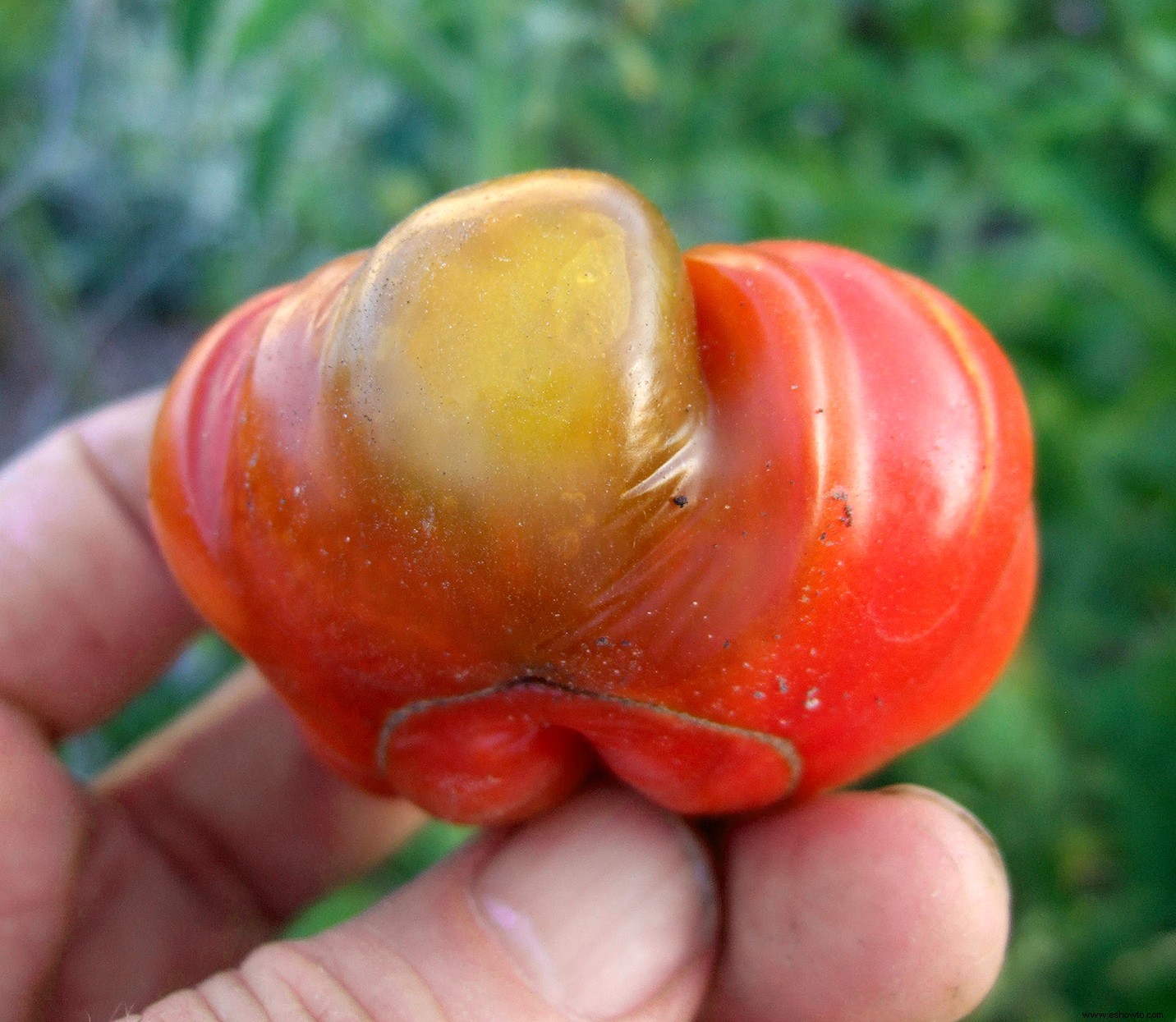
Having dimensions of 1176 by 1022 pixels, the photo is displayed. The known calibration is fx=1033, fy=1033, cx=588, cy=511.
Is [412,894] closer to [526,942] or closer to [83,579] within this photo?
[526,942]

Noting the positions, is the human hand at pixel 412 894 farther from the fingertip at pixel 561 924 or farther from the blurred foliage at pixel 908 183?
the blurred foliage at pixel 908 183

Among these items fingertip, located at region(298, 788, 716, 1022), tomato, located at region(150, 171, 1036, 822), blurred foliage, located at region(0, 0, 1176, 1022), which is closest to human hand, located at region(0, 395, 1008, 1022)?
fingertip, located at region(298, 788, 716, 1022)

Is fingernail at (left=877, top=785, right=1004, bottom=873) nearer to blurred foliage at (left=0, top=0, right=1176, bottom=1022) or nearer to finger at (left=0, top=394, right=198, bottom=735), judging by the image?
blurred foliage at (left=0, top=0, right=1176, bottom=1022)

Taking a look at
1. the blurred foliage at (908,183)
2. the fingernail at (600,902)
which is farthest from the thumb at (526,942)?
the blurred foliage at (908,183)

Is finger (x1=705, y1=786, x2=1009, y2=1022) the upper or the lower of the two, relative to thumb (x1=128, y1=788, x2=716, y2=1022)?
lower

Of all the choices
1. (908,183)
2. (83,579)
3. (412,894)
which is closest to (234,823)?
(83,579)

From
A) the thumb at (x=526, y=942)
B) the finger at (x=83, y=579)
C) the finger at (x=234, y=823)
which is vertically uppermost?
the finger at (x=83, y=579)

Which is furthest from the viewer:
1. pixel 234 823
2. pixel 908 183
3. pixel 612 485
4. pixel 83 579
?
pixel 908 183
